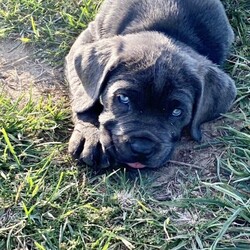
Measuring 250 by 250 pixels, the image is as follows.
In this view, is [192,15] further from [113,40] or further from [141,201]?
[141,201]

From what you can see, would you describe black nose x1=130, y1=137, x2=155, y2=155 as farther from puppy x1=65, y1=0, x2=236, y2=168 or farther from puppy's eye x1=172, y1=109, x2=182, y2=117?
puppy's eye x1=172, y1=109, x2=182, y2=117

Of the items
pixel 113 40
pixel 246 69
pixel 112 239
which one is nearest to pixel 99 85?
pixel 113 40

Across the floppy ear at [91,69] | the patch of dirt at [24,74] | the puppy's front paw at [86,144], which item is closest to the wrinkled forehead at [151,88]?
the floppy ear at [91,69]

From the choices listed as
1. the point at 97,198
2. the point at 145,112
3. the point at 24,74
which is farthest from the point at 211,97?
the point at 24,74

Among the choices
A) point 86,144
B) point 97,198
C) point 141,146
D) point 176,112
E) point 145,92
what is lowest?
point 97,198

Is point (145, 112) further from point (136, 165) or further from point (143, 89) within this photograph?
point (136, 165)

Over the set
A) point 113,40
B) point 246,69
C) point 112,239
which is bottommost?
point 112,239

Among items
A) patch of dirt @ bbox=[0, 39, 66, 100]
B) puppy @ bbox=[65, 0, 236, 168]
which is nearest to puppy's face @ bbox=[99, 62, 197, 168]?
puppy @ bbox=[65, 0, 236, 168]
